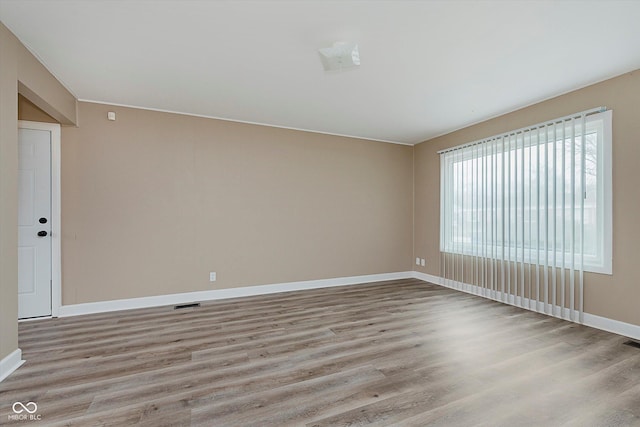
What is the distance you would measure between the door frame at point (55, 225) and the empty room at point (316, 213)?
2 centimetres

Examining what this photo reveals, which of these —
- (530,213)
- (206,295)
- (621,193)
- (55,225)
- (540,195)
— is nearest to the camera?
(621,193)

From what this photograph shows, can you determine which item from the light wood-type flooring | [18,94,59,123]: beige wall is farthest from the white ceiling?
the light wood-type flooring

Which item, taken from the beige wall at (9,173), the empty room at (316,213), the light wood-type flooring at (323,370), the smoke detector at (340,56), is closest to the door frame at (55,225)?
the empty room at (316,213)

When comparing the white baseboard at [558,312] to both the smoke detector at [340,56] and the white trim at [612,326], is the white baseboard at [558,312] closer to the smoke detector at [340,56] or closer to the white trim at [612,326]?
the white trim at [612,326]

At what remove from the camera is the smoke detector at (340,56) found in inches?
93.4

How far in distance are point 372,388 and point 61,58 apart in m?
3.88

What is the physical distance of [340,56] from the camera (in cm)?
245

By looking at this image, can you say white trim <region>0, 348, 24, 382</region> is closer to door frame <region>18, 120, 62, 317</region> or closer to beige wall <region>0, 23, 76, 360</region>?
beige wall <region>0, 23, 76, 360</region>

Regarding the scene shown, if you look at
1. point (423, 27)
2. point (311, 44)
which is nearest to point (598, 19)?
point (423, 27)

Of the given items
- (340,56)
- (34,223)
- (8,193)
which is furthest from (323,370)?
(34,223)

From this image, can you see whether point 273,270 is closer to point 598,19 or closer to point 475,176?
point 475,176

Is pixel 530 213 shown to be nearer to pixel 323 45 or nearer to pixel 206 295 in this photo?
pixel 323 45

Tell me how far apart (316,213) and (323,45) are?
A: 2.82m

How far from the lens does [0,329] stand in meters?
2.13
